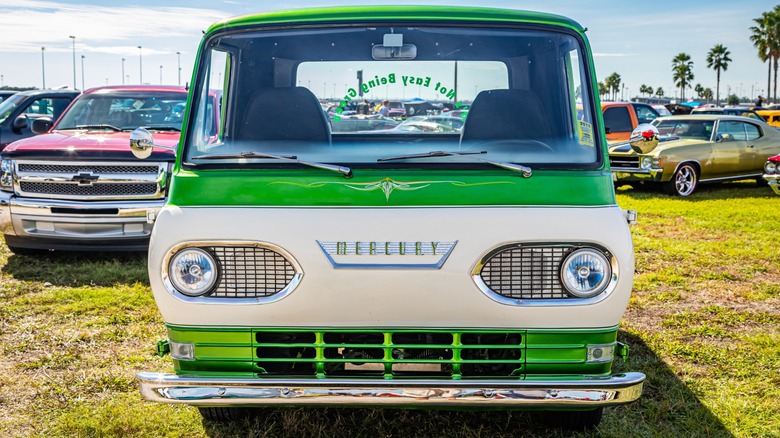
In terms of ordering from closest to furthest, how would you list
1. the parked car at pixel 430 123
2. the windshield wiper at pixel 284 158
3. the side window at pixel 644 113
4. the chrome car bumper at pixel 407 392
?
1. the chrome car bumper at pixel 407 392
2. the windshield wiper at pixel 284 158
3. the parked car at pixel 430 123
4. the side window at pixel 644 113

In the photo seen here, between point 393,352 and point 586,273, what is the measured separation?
2.92ft

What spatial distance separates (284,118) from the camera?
405 centimetres

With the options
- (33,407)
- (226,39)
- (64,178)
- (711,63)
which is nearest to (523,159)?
(226,39)

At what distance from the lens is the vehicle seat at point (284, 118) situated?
4004mm

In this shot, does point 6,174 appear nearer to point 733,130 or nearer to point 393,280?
point 393,280

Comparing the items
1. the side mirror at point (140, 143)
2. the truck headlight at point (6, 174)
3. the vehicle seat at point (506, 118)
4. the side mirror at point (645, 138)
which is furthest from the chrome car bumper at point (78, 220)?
the side mirror at point (645, 138)

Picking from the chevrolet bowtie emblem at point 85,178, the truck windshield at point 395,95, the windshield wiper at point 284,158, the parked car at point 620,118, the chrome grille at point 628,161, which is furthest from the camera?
the parked car at point 620,118

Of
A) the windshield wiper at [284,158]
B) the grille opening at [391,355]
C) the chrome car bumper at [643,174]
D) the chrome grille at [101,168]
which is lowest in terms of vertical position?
the grille opening at [391,355]

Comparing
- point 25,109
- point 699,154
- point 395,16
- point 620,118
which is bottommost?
point 699,154

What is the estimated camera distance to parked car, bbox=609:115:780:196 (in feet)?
48.6

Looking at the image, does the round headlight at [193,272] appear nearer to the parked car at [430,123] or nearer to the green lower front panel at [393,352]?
the green lower front panel at [393,352]

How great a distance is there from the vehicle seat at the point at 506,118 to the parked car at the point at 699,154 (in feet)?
34.3

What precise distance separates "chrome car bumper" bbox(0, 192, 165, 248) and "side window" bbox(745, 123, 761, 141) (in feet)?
41.5

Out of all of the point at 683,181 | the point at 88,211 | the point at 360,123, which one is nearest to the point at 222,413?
the point at 360,123
